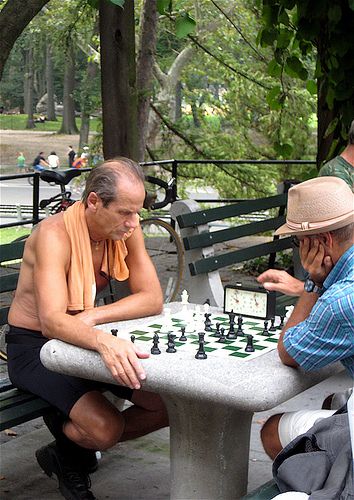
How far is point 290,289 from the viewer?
3494mm

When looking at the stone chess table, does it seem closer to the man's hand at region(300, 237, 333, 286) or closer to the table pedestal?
the table pedestal

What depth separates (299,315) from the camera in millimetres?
3131

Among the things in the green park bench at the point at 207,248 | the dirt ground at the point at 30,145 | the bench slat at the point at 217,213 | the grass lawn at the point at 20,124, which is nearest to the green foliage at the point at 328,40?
the bench slat at the point at 217,213

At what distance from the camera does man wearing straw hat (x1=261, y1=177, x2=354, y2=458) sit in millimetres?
2822

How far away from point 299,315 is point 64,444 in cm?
124

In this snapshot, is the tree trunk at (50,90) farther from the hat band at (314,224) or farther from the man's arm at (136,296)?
the hat band at (314,224)

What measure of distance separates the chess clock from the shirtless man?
32cm

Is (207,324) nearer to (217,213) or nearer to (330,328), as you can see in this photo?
(330,328)

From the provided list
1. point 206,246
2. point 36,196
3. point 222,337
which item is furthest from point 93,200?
point 36,196

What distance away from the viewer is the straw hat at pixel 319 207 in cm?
291

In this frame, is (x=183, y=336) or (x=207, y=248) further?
(x=207, y=248)

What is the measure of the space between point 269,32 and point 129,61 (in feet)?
4.28

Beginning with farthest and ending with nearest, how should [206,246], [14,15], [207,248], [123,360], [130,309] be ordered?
[14,15]
[207,248]
[206,246]
[130,309]
[123,360]

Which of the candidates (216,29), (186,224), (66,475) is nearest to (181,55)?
(216,29)
